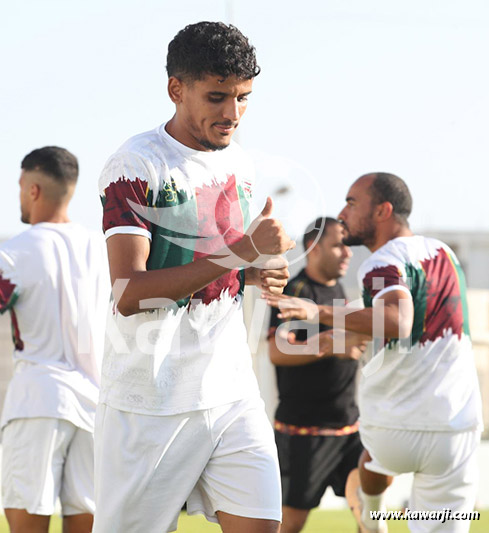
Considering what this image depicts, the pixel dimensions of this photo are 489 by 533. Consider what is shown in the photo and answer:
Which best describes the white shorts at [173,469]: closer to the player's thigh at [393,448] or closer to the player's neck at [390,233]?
the player's thigh at [393,448]

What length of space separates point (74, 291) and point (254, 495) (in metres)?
1.99

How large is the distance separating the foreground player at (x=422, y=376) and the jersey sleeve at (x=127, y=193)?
1895mm

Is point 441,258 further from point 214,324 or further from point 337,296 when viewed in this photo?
point 214,324

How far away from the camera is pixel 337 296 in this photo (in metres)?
6.49

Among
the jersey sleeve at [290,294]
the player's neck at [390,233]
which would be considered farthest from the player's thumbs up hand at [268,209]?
the jersey sleeve at [290,294]

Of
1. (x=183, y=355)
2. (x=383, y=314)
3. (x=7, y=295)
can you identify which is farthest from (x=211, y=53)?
(x=7, y=295)

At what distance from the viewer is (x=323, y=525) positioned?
7852 mm

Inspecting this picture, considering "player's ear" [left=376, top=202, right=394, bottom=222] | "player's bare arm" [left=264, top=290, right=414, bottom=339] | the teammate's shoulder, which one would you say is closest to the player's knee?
the teammate's shoulder

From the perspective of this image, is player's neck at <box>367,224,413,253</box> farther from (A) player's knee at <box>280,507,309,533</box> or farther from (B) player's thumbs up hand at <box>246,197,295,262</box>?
(B) player's thumbs up hand at <box>246,197,295,262</box>

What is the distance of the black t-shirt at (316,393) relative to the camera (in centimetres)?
616

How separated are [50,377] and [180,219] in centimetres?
189

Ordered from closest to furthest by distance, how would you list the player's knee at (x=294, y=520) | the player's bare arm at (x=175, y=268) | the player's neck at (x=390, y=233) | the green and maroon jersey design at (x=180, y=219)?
the player's bare arm at (x=175, y=268) → the green and maroon jersey design at (x=180, y=219) → the player's neck at (x=390, y=233) → the player's knee at (x=294, y=520)

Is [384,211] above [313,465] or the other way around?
above

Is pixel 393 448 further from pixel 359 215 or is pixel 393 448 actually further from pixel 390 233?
pixel 359 215
